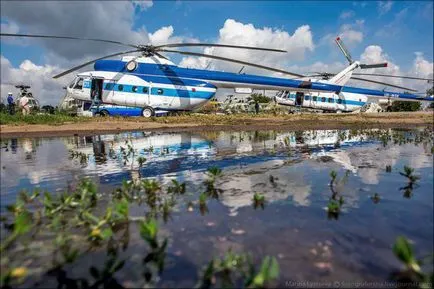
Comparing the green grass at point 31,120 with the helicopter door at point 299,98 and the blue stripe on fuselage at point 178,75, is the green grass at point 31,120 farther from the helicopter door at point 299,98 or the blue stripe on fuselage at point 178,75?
the helicopter door at point 299,98

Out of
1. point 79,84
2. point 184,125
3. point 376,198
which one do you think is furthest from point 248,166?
point 79,84

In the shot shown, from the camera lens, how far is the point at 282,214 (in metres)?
4.71

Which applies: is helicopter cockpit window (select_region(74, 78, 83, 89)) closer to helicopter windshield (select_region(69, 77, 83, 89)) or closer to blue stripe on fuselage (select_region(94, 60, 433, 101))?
helicopter windshield (select_region(69, 77, 83, 89))

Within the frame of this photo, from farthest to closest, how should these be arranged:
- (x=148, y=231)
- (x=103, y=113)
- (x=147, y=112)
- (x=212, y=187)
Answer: (x=103, y=113), (x=147, y=112), (x=212, y=187), (x=148, y=231)

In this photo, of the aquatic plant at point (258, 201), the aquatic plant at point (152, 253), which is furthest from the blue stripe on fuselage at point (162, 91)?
the aquatic plant at point (152, 253)

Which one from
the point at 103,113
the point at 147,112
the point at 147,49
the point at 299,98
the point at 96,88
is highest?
the point at 147,49

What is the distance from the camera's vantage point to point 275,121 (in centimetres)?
2686

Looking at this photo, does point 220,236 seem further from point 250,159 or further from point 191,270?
point 250,159

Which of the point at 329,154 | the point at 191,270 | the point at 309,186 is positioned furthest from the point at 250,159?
the point at 191,270

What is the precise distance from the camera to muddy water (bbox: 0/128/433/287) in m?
3.27

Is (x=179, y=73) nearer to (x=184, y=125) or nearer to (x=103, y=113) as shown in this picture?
(x=184, y=125)

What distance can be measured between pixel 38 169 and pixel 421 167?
30.5 ft

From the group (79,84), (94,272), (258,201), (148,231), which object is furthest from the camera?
(79,84)

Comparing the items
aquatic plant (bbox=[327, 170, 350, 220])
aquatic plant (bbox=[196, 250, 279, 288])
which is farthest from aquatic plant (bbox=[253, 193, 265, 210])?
aquatic plant (bbox=[196, 250, 279, 288])
